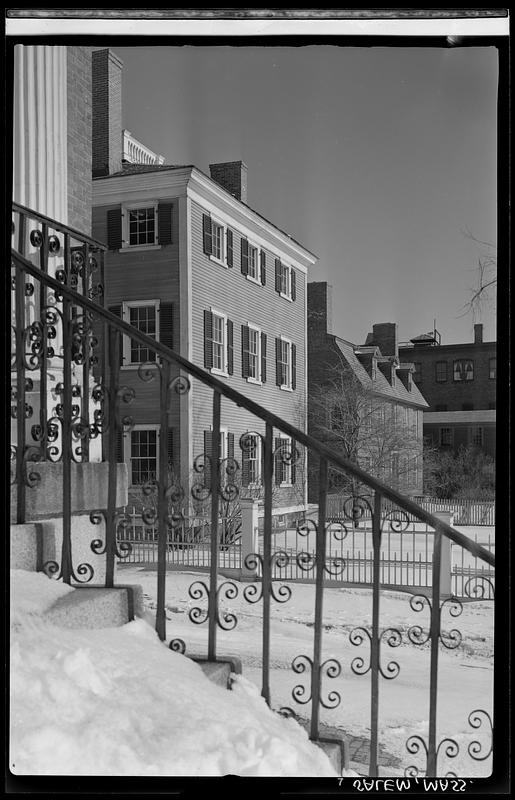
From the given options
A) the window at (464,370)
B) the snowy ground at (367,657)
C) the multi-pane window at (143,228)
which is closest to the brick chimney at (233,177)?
the multi-pane window at (143,228)

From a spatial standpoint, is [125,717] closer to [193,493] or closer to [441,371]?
[193,493]

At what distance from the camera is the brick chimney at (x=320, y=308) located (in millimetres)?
3605

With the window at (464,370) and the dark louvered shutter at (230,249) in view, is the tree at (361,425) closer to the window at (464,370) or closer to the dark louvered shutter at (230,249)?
the window at (464,370)

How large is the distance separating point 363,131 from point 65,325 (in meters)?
1.78

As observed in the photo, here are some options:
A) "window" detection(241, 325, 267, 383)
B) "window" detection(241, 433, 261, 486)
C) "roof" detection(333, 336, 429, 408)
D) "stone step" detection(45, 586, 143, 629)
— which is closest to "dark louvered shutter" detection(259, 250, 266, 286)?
"window" detection(241, 325, 267, 383)

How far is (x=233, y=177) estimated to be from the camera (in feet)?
11.7

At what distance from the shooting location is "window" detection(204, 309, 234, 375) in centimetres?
317

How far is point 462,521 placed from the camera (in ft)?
8.88

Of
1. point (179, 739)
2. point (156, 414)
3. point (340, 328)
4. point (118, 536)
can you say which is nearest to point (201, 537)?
point (156, 414)

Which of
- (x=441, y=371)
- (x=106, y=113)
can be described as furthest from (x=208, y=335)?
(x=106, y=113)

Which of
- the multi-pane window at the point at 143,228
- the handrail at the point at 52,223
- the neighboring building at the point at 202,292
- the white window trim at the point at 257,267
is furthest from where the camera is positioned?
the white window trim at the point at 257,267

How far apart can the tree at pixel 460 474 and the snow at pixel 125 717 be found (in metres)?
1.15

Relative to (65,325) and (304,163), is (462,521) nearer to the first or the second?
(65,325)

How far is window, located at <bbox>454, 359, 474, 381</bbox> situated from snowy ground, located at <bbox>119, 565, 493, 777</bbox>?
102 centimetres
